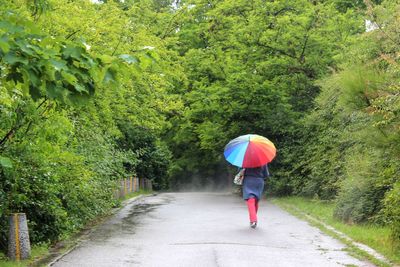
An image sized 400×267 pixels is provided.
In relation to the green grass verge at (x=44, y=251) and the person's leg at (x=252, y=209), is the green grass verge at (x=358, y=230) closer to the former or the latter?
the person's leg at (x=252, y=209)

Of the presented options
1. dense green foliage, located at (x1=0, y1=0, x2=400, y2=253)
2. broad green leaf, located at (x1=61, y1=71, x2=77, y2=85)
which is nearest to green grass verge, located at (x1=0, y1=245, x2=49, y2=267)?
dense green foliage, located at (x1=0, y1=0, x2=400, y2=253)

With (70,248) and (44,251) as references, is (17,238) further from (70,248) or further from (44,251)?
(70,248)

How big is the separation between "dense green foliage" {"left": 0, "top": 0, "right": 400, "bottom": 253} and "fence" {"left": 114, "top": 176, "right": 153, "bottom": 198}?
0.90 meters

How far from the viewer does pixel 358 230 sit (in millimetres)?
11188

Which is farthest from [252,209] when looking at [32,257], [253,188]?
[32,257]

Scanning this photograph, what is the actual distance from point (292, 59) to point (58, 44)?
20141mm

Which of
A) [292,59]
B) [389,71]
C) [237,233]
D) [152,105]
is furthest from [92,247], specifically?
[292,59]

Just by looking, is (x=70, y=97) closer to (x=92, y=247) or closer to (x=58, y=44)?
(x=58, y=44)

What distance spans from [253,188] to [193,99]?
1248 centimetres

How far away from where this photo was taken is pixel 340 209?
1298 centimetres

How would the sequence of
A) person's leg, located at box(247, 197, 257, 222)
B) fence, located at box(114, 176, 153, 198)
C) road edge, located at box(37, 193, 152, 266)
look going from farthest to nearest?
1. fence, located at box(114, 176, 153, 198)
2. person's leg, located at box(247, 197, 257, 222)
3. road edge, located at box(37, 193, 152, 266)

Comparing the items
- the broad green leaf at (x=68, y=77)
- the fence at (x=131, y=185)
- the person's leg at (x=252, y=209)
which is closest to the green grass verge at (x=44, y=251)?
the person's leg at (x=252, y=209)

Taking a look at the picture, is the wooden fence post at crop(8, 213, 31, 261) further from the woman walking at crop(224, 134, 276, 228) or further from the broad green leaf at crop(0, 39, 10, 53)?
the woman walking at crop(224, 134, 276, 228)

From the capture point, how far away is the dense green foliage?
191 inches
